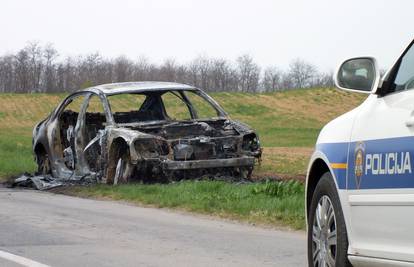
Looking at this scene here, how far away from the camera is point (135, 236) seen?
8406 mm

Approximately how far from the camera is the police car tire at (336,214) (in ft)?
15.6

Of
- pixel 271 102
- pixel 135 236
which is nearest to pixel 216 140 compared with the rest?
pixel 135 236

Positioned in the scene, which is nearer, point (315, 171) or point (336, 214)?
point (336, 214)

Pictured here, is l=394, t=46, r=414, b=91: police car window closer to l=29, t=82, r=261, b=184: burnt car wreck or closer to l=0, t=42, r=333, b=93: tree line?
l=29, t=82, r=261, b=184: burnt car wreck

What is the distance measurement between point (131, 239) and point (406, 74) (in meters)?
4.46

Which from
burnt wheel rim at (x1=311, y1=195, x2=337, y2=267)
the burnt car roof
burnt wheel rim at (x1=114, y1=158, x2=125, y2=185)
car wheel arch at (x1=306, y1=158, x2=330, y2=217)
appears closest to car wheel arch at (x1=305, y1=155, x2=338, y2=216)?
car wheel arch at (x1=306, y1=158, x2=330, y2=217)

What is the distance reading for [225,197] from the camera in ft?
37.7

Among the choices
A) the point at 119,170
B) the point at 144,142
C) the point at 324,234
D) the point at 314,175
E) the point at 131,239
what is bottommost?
the point at 131,239

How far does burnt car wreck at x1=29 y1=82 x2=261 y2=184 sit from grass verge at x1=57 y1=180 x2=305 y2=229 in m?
0.50

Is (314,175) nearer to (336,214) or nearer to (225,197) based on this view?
(336,214)

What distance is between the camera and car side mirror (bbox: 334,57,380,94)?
4811 millimetres

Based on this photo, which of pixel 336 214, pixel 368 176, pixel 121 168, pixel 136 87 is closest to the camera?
pixel 368 176

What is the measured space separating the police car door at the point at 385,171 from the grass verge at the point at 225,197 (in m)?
4.72

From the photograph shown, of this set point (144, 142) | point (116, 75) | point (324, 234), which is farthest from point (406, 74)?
point (116, 75)
